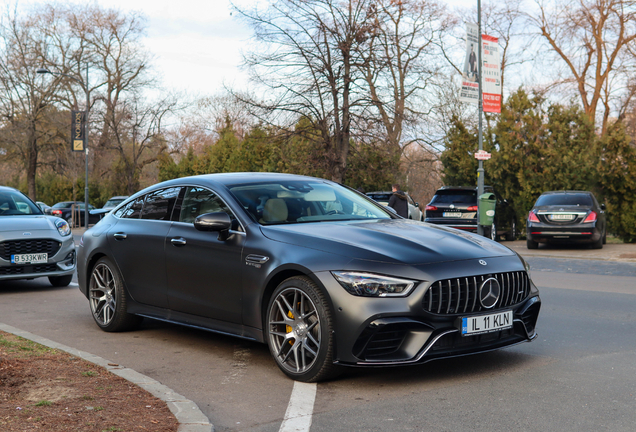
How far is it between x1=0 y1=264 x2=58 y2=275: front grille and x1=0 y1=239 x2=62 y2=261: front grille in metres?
0.17

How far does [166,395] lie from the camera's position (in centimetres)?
477

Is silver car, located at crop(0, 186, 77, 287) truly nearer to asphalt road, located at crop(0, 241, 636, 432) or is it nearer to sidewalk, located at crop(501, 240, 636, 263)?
asphalt road, located at crop(0, 241, 636, 432)

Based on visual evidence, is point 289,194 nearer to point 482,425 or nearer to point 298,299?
point 298,299

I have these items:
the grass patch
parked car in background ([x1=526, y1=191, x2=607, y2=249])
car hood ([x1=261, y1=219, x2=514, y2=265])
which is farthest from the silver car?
parked car in background ([x1=526, y1=191, x2=607, y2=249])

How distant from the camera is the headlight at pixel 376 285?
16.0 ft

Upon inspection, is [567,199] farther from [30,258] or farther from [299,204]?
[299,204]

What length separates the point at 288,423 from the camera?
4324mm

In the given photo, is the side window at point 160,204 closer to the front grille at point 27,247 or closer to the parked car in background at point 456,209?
the front grille at point 27,247

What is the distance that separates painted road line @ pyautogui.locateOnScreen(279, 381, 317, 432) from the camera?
4.25 metres

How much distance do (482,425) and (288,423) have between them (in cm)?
113

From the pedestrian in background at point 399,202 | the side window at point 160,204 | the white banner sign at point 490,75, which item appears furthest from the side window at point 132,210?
the white banner sign at point 490,75

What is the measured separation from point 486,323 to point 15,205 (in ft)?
29.2

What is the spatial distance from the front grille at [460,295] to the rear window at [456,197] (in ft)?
54.5

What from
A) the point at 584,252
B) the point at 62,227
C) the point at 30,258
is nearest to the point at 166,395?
the point at 30,258
